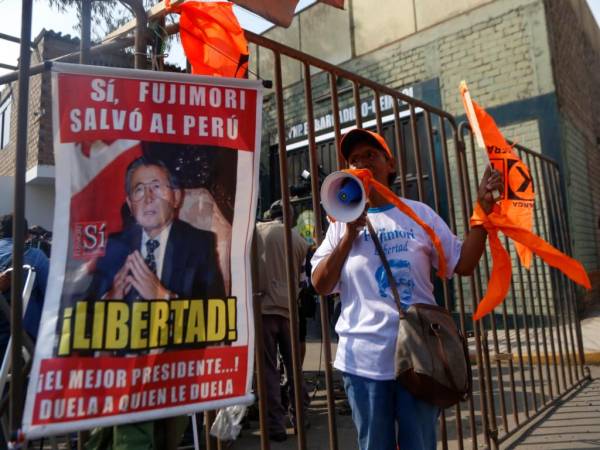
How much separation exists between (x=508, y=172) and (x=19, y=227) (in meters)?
2.35

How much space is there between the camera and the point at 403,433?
1.88 meters

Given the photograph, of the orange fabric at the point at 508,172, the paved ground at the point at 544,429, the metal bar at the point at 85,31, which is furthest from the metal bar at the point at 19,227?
the paved ground at the point at 544,429

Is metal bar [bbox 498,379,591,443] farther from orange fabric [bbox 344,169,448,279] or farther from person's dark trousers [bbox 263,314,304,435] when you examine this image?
orange fabric [bbox 344,169,448,279]

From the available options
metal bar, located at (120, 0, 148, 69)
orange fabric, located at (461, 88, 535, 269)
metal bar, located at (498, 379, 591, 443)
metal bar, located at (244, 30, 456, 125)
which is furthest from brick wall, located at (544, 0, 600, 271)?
metal bar, located at (120, 0, 148, 69)

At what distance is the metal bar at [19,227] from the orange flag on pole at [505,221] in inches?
65.6

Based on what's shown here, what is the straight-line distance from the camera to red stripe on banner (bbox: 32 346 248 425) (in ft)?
4.05

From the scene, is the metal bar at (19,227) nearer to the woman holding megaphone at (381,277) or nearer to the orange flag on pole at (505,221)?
the woman holding megaphone at (381,277)

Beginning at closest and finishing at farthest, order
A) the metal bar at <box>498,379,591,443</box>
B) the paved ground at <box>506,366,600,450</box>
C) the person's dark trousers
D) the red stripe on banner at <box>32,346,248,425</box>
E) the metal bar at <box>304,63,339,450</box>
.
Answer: the red stripe on banner at <box>32,346,248,425</box> → the metal bar at <box>304,63,339,450</box> → the paved ground at <box>506,366,600,450</box> → the metal bar at <box>498,379,591,443</box> → the person's dark trousers

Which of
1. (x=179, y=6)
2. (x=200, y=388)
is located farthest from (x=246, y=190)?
(x=179, y=6)

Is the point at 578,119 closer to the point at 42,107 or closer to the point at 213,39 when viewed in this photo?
the point at 213,39

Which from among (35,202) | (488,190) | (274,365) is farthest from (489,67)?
(35,202)

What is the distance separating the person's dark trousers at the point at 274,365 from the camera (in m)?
3.90

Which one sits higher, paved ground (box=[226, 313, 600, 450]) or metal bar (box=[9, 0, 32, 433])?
metal bar (box=[9, 0, 32, 433])

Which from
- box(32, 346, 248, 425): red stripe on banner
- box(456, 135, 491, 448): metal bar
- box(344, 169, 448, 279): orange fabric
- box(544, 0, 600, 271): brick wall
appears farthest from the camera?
box(544, 0, 600, 271): brick wall
